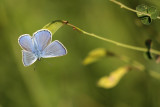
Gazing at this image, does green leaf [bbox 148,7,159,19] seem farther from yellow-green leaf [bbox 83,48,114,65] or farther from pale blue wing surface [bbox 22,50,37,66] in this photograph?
yellow-green leaf [bbox 83,48,114,65]

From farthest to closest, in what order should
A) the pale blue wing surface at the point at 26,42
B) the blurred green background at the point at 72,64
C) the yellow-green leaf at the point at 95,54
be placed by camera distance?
1. the blurred green background at the point at 72,64
2. the yellow-green leaf at the point at 95,54
3. the pale blue wing surface at the point at 26,42

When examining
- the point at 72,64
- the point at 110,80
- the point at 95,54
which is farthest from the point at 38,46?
the point at 72,64

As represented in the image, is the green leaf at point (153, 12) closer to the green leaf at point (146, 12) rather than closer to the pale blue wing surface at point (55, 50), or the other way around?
the green leaf at point (146, 12)

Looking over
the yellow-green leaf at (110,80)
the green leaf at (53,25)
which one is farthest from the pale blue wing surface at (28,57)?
the yellow-green leaf at (110,80)

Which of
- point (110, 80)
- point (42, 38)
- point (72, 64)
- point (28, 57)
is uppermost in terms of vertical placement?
point (42, 38)

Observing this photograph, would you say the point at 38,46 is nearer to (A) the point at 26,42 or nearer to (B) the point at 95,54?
(A) the point at 26,42

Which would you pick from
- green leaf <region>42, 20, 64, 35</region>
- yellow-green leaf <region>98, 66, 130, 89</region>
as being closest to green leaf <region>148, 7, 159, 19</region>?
green leaf <region>42, 20, 64, 35</region>

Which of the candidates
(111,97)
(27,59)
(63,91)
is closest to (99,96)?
(111,97)
